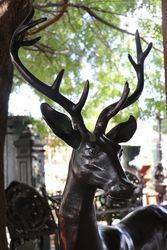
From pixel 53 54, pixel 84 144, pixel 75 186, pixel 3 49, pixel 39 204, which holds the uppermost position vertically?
pixel 53 54

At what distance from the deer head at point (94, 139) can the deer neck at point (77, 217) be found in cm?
7

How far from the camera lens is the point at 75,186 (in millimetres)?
2158

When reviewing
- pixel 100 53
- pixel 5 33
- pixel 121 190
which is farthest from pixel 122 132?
pixel 100 53

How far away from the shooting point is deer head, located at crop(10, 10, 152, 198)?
6.61 feet

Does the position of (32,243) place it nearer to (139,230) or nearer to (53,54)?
(139,230)

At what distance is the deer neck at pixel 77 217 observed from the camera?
2.16 metres

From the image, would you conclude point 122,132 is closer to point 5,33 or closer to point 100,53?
point 5,33

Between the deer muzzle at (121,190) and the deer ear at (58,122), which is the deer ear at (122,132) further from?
the deer muzzle at (121,190)

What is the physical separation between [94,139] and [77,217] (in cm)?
37

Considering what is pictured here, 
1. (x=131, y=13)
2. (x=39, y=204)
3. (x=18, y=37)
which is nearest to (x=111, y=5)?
(x=131, y=13)

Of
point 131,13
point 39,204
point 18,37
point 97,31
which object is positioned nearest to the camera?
point 18,37

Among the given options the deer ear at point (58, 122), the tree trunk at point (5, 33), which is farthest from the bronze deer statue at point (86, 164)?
the tree trunk at point (5, 33)

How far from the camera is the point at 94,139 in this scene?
A: 6.88 feet

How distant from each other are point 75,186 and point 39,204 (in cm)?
339
